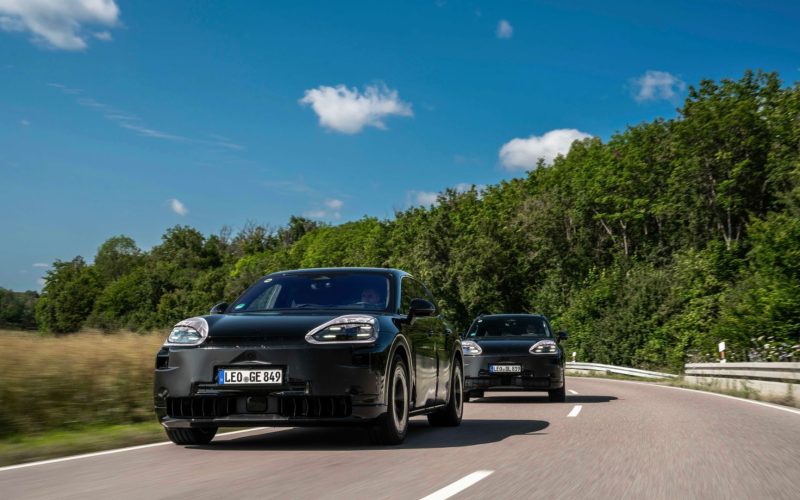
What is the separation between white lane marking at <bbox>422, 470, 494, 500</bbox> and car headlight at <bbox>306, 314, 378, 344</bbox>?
1.71 metres

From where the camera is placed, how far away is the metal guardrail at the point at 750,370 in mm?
16233

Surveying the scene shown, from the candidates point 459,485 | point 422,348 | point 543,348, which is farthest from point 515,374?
point 459,485

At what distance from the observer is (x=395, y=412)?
8.29m

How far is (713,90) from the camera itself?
1987 inches

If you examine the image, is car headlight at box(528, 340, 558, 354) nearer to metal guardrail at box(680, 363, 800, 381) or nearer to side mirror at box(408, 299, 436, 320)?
metal guardrail at box(680, 363, 800, 381)

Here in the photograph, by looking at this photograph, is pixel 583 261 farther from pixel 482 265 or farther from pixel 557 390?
pixel 557 390

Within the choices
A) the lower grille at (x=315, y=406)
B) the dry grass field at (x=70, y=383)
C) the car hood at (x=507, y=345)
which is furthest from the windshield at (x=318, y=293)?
the car hood at (x=507, y=345)

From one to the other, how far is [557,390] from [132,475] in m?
10.4

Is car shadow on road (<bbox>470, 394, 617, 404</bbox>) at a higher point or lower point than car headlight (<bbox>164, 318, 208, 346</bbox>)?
lower

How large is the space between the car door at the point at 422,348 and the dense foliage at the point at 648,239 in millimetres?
15425

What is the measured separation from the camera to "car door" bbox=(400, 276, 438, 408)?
9055mm

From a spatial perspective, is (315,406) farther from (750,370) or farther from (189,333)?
(750,370)

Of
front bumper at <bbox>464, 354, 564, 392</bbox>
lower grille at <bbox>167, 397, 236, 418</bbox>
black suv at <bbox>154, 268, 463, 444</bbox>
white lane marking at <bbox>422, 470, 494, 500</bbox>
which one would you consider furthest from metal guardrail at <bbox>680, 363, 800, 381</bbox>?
lower grille at <bbox>167, 397, 236, 418</bbox>

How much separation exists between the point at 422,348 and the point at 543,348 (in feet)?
22.2
